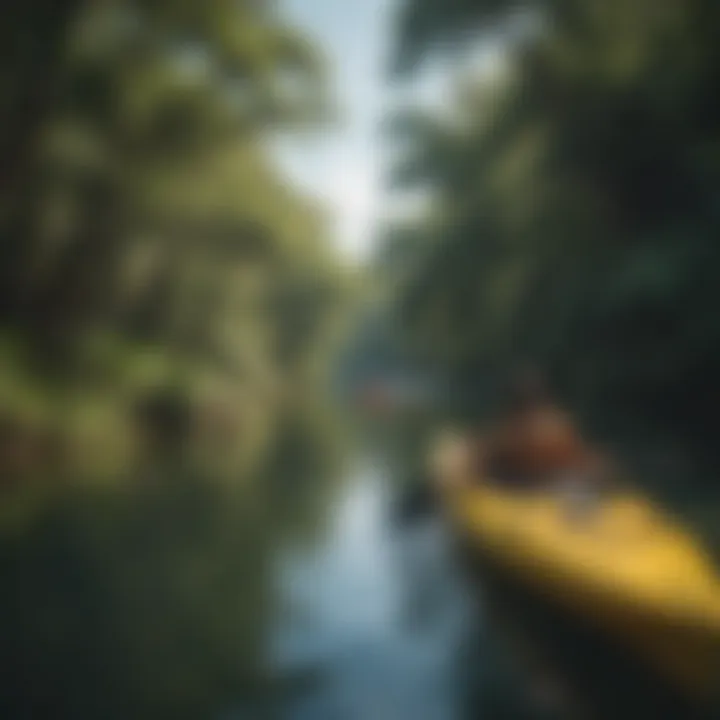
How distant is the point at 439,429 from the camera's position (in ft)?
6.30

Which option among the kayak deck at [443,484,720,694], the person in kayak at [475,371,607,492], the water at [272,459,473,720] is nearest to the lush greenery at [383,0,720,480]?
the person in kayak at [475,371,607,492]

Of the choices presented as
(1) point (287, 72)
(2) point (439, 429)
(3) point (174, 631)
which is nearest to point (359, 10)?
(1) point (287, 72)

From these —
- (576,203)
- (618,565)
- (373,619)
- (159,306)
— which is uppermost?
(159,306)

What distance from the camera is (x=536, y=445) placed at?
6.11 feet

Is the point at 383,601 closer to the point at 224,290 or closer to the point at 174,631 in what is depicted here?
the point at 174,631

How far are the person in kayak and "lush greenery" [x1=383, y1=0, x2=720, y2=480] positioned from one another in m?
0.05

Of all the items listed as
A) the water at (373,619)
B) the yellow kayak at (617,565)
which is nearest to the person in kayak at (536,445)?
the yellow kayak at (617,565)

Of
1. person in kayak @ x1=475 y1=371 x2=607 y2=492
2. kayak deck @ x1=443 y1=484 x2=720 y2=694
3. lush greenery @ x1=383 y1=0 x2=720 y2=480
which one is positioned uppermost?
lush greenery @ x1=383 y1=0 x2=720 y2=480

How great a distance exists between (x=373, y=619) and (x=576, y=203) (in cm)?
84

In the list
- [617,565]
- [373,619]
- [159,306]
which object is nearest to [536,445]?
[617,565]

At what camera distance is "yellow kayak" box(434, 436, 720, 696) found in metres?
1.59

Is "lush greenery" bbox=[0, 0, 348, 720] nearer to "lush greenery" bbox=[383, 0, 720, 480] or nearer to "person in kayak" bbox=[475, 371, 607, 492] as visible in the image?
"lush greenery" bbox=[383, 0, 720, 480]

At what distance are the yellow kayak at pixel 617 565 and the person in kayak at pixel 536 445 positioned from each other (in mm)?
42

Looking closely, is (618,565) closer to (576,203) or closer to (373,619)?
(373,619)
